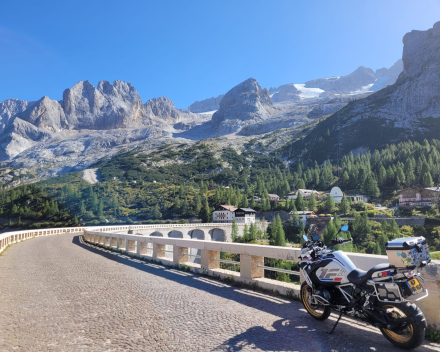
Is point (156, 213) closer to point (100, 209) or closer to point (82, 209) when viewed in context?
point (100, 209)

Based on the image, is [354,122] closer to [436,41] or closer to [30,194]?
[436,41]

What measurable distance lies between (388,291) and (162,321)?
11.8 feet

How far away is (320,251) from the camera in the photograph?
515 centimetres

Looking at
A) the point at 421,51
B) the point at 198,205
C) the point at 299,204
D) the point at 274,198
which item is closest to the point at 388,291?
the point at 299,204

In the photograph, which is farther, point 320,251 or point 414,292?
point 320,251

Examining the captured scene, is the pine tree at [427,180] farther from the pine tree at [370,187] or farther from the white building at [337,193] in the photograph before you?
the white building at [337,193]

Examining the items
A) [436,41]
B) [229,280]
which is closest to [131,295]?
[229,280]

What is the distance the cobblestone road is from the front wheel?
0.57ft

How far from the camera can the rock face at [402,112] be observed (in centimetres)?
15000

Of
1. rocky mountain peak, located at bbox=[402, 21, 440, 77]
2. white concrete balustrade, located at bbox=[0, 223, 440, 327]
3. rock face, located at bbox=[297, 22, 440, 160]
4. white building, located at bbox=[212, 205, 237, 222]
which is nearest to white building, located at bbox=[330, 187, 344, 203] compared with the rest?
white building, located at bbox=[212, 205, 237, 222]

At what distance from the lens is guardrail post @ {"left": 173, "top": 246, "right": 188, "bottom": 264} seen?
431 inches

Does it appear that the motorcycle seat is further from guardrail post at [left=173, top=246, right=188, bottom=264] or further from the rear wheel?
guardrail post at [left=173, top=246, right=188, bottom=264]

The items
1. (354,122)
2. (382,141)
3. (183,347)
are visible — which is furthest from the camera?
(354,122)

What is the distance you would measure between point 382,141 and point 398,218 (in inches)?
3921
